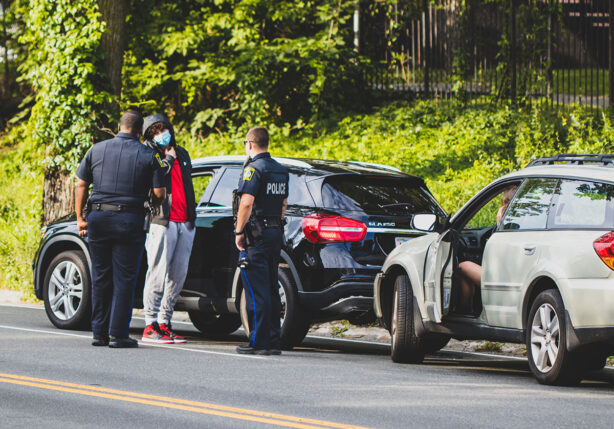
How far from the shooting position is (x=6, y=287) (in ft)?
54.8

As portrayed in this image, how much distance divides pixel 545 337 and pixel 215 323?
4948 millimetres

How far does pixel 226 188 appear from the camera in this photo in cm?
1080

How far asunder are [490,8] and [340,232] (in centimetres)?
1219

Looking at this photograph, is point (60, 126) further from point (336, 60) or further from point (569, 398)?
point (569, 398)

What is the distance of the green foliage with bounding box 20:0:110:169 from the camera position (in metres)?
16.4

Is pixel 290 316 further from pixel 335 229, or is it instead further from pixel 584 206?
pixel 584 206

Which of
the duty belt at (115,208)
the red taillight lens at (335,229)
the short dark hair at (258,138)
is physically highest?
the short dark hair at (258,138)

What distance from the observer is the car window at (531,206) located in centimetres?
816

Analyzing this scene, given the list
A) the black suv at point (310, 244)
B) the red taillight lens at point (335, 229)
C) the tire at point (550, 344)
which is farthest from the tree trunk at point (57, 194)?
the tire at point (550, 344)

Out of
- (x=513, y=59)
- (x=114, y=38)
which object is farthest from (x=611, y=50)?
(x=114, y=38)

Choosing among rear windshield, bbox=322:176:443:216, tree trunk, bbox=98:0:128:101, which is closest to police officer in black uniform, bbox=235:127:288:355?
rear windshield, bbox=322:176:443:216

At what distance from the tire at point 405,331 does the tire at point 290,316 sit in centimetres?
96

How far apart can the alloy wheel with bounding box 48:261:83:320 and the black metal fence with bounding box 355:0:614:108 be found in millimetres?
10149

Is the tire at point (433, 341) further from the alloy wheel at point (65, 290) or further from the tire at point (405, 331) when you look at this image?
the alloy wheel at point (65, 290)
